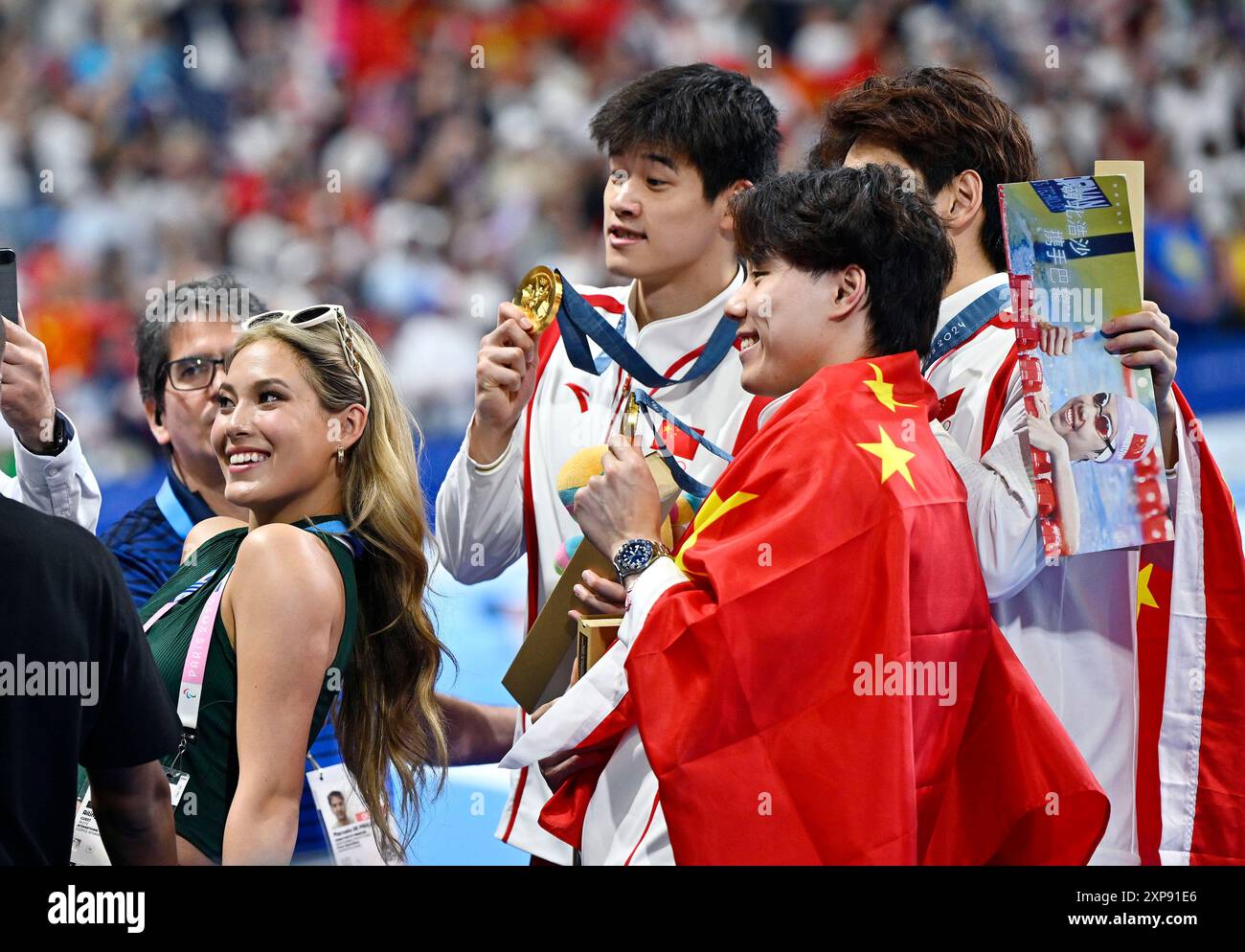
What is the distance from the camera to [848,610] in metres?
2.26

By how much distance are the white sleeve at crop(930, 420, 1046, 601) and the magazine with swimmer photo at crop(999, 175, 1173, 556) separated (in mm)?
30

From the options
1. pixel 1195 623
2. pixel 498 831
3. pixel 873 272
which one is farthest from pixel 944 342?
pixel 498 831

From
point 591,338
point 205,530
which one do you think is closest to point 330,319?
point 591,338

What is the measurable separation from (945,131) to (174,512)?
5.98ft

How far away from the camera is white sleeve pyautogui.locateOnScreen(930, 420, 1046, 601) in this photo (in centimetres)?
251

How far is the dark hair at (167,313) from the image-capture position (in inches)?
141

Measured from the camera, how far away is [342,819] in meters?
2.57

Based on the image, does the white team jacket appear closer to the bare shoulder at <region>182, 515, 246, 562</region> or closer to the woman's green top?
the bare shoulder at <region>182, 515, 246, 562</region>

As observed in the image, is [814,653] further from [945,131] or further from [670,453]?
Answer: [945,131]

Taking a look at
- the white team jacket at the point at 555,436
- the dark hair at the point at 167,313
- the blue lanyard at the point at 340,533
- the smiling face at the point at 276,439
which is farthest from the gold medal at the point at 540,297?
the dark hair at the point at 167,313

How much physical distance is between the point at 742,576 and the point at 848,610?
0.53 ft

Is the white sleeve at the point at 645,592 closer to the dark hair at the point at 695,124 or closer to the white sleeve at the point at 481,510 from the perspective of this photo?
the white sleeve at the point at 481,510

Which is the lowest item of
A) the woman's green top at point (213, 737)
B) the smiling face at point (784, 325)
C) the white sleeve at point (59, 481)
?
the woman's green top at point (213, 737)

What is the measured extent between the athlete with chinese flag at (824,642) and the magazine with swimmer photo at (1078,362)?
0.50 ft
